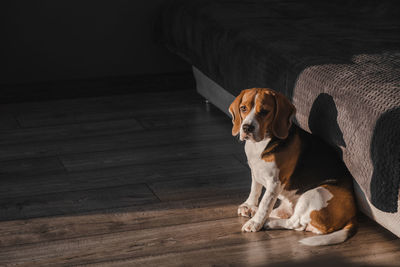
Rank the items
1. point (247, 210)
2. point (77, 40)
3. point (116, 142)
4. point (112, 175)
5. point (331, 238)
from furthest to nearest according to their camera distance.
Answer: point (77, 40) → point (116, 142) → point (112, 175) → point (247, 210) → point (331, 238)

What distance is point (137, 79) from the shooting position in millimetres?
3930

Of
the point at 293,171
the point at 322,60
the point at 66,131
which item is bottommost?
the point at 66,131

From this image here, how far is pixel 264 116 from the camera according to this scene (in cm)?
203

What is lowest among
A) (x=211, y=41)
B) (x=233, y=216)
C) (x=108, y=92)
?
(x=108, y=92)

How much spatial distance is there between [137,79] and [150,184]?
1.50 meters

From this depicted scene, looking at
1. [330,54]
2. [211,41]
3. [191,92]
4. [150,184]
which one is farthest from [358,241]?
[191,92]

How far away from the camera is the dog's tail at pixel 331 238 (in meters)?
2.00

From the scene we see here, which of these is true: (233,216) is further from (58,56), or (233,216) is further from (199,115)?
(58,56)

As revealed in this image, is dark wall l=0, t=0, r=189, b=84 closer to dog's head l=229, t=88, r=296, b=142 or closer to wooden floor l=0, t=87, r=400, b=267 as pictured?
wooden floor l=0, t=87, r=400, b=267

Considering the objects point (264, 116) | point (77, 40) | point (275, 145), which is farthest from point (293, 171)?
point (77, 40)

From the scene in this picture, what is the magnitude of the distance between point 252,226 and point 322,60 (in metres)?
0.64

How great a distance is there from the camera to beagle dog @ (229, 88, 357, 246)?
203cm

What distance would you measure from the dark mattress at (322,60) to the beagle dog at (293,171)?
0.10 m

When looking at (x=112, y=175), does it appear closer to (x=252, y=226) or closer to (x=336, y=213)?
(x=252, y=226)
